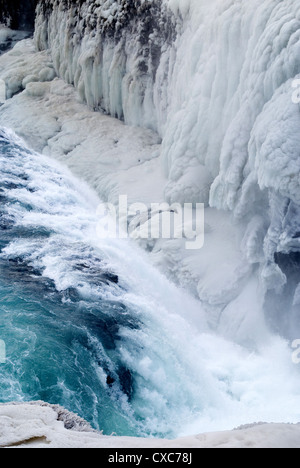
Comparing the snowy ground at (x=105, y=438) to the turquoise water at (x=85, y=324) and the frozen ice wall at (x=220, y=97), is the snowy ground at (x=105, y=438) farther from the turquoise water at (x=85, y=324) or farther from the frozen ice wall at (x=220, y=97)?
the frozen ice wall at (x=220, y=97)

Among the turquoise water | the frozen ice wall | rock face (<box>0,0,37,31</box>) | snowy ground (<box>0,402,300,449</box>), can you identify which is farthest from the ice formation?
rock face (<box>0,0,37,31</box>)

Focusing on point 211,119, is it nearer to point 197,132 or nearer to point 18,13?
point 197,132

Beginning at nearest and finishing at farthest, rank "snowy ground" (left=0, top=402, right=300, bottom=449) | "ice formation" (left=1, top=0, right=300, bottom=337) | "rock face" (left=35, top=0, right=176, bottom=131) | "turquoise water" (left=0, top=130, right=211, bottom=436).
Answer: "snowy ground" (left=0, top=402, right=300, bottom=449)
"turquoise water" (left=0, top=130, right=211, bottom=436)
"ice formation" (left=1, top=0, right=300, bottom=337)
"rock face" (left=35, top=0, right=176, bottom=131)

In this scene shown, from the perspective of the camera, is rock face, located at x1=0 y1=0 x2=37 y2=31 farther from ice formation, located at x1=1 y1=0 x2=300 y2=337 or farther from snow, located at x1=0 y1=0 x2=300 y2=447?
ice formation, located at x1=1 y1=0 x2=300 y2=337

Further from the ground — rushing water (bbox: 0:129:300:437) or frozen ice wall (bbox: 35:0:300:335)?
frozen ice wall (bbox: 35:0:300:335)

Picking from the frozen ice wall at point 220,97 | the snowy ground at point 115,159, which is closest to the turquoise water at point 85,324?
the snowy ground at point 115,159

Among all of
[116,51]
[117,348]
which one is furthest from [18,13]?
[117,348]

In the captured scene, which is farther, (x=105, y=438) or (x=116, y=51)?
(x=116, y=51)
